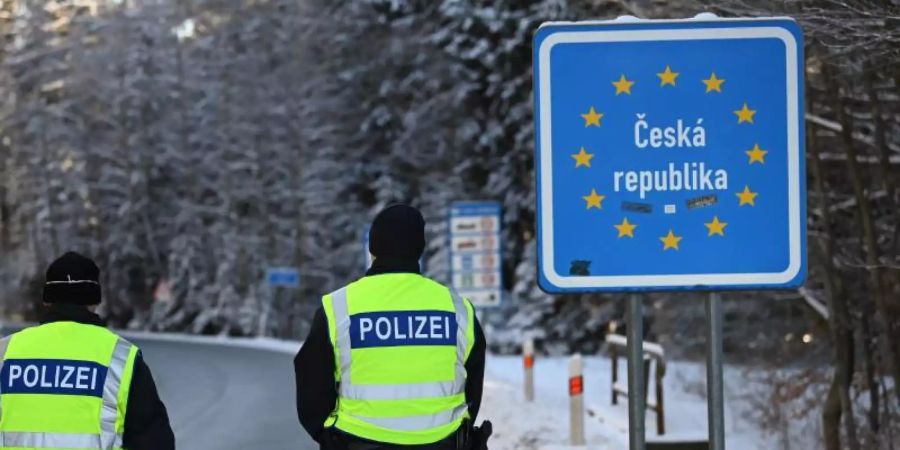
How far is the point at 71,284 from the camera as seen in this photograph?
13.7ft

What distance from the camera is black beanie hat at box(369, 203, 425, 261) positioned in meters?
4.01

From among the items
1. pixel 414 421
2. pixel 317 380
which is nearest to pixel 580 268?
pixel 414 421

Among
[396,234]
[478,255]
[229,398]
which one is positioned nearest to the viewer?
[396,234]

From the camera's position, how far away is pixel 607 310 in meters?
30.8

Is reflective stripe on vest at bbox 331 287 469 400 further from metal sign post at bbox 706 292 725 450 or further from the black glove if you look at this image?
metal sign post at bbox 706 292 725 450

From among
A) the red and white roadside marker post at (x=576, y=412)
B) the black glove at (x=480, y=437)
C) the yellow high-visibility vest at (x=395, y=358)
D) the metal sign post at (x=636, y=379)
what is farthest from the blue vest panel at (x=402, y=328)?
the red and white roadside marker post at (x=576, y=412)

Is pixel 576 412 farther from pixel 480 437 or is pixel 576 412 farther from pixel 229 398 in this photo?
pixel 229 398

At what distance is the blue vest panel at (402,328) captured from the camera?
154 inches

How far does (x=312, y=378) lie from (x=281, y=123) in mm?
40710

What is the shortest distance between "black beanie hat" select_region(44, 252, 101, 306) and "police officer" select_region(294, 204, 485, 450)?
0.82 m

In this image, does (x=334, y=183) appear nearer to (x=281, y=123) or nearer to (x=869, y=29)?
(x=281, y=123)

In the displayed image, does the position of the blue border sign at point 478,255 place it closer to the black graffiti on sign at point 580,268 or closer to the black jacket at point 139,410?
the black jacket at point 139,410

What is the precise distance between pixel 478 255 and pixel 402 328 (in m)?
19.4

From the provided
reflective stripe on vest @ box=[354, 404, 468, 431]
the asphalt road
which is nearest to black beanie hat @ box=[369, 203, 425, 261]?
reflective stripe on vest @ box=[354, 404, 468, 431]
